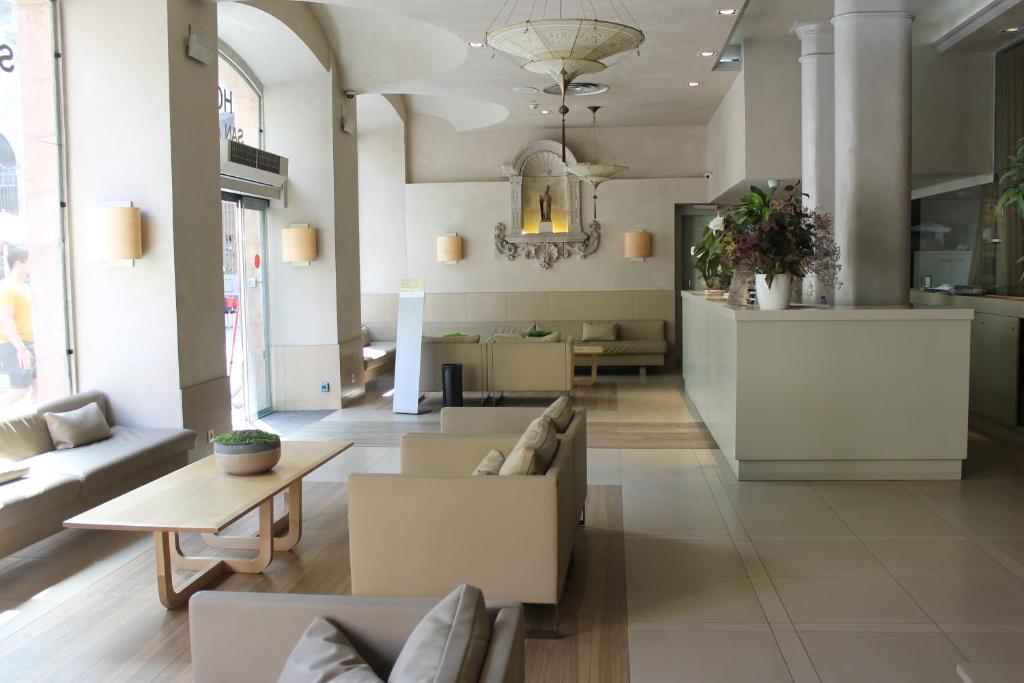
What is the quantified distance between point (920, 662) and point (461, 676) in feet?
7.71

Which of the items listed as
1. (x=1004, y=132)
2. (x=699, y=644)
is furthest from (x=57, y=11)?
(x=1004, y=132)

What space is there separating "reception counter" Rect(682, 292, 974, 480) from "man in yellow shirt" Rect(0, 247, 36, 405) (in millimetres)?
4998

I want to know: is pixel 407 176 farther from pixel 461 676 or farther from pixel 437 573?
pixel 461 676

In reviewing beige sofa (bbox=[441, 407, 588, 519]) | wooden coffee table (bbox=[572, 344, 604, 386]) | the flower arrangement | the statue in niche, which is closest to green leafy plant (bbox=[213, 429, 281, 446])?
beige sofa (bbox=[441, 407, 588, 519])

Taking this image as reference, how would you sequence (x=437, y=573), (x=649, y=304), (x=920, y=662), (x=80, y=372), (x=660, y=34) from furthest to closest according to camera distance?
(x=649, y=304), (x=660, y=34), (x=80, y=372), (x=437, y=573), (x=920, y=662)

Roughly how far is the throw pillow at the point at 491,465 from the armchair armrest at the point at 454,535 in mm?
278

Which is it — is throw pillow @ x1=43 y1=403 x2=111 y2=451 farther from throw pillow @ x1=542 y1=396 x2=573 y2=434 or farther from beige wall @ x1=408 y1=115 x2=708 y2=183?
beige wall @ x1=408 y1=115 x2=708 y2=183

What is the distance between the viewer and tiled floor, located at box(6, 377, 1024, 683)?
11.4 ft

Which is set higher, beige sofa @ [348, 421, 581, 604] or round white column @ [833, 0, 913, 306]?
round white column @ [833, 0, 913, 306]

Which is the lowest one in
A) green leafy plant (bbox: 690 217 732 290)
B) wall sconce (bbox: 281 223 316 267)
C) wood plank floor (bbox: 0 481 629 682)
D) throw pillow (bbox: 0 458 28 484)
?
wood plank floor (bbox: 0 481 629 682)

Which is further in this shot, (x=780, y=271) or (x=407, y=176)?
(x=407, y=176)

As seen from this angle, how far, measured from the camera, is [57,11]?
644cm

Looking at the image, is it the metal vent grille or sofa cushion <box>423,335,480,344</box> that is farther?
sofa cushion <box>423,335,480,344</box>

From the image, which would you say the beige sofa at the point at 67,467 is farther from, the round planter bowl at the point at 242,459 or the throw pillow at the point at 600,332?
the throw pillow at the point at 600,332
